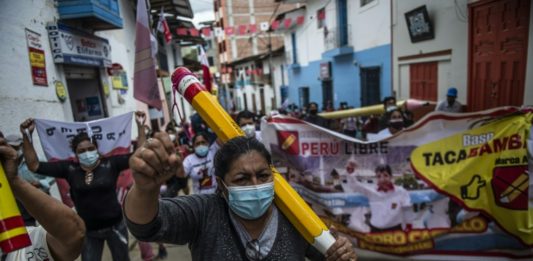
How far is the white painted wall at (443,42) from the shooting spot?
5.35 metres

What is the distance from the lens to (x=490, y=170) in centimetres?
310

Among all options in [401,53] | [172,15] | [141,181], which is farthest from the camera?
[172,15]

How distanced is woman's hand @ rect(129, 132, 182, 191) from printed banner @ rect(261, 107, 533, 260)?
103 inches

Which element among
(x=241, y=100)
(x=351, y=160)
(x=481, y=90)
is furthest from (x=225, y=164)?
(x=241, y=100)

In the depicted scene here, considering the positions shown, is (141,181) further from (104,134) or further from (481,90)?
(481,90)

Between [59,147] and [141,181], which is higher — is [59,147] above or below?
below

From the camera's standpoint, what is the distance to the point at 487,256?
3.21 meters

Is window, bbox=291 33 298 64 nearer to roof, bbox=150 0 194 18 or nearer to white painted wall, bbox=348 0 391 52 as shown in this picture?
white painted wall, bbox=348 0 391 52

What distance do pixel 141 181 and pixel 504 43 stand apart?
6398mm

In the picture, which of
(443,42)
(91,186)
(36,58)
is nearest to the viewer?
(91,186)

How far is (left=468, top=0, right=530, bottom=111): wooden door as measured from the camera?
5238 millimetres

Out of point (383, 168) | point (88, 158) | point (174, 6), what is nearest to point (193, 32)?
point (174, 6)

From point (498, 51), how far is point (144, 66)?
19.2 ft

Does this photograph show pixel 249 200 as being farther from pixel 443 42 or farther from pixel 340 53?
pixel 340 53
